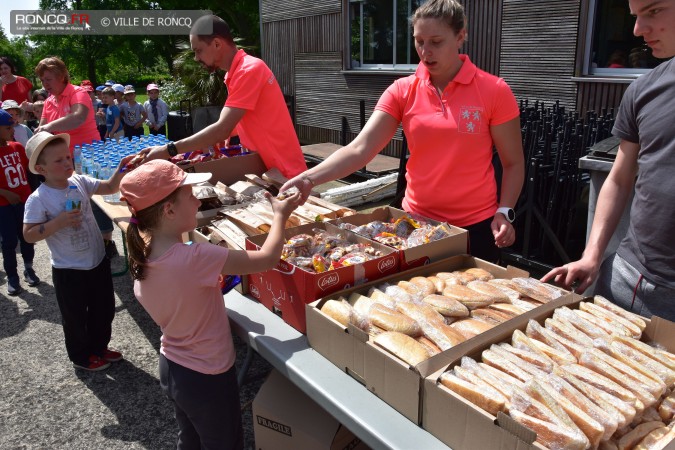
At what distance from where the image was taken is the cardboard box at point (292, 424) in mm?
2154

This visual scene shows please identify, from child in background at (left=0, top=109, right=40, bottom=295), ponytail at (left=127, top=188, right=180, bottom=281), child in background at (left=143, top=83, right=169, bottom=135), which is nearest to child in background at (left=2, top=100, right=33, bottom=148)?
child in background at (left=0, top=109, right=40, bottom=295)

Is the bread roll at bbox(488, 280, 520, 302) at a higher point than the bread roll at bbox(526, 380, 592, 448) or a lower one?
higher

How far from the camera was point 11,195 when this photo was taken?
4.85 meters

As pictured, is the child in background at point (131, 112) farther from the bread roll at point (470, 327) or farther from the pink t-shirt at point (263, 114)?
the bread roll at point (470, 327)

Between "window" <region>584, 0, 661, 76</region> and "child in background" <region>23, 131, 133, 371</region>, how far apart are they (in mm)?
5630

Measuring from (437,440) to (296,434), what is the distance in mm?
1054

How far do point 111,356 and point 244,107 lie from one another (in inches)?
86.3

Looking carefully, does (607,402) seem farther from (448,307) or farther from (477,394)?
(448,307)

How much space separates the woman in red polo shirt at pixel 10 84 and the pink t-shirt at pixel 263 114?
6937mm

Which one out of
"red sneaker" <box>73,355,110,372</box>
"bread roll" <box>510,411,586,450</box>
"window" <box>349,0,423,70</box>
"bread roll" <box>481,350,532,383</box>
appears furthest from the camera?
"window" <box>349,0,423,70</box>

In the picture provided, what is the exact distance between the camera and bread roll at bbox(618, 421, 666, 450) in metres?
1.19

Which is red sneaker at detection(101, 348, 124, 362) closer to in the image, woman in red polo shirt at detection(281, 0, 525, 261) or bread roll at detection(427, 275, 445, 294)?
woman in red polo shirt at detection(281, 0, 525, 261)

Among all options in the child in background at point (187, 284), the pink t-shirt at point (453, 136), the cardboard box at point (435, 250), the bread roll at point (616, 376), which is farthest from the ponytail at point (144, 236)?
the bread roll at point (616, 376)

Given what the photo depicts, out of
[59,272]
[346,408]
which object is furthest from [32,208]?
[346,408]
